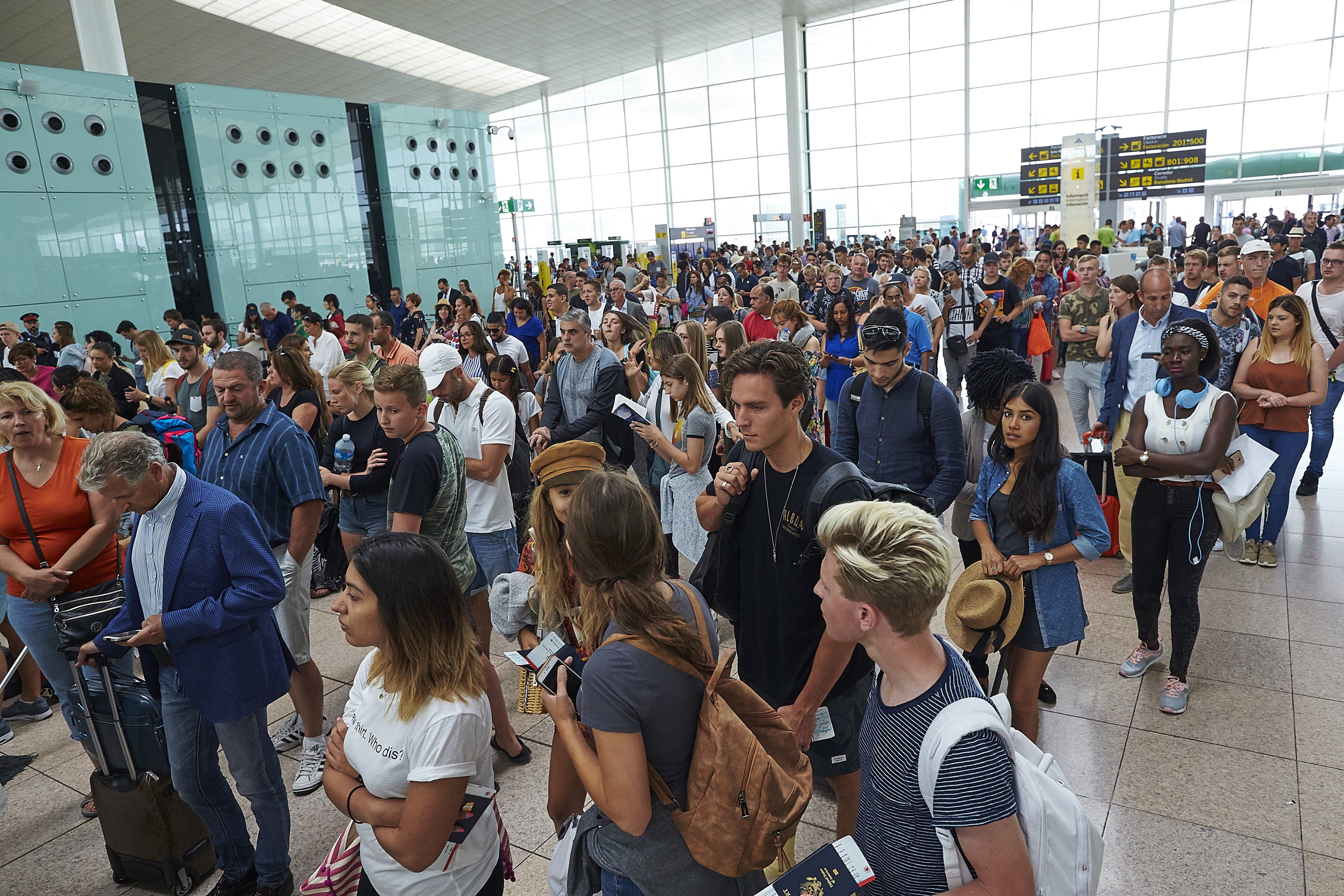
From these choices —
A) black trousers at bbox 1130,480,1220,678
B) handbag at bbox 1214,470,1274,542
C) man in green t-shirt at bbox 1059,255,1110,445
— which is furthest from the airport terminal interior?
handbag at bbox 1214,470,1274,542

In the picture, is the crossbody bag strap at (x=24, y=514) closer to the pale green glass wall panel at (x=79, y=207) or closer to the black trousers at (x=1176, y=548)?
the black trousers at (x=1176, y=548)

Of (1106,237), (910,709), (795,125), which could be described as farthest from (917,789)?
(795,125)

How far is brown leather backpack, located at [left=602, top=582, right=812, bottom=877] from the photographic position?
59.3 inches

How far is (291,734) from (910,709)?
347cm

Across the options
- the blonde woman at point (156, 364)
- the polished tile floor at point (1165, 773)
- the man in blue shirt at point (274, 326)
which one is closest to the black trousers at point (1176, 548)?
the polished tile floor at point (1165, 773)

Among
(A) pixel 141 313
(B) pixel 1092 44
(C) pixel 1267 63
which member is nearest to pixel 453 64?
(A) pixel 141 313

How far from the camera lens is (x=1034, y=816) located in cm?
132

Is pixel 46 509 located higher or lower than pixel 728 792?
higher

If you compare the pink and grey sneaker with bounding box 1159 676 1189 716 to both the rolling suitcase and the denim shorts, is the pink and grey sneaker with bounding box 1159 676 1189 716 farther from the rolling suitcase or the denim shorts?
the denim shorts

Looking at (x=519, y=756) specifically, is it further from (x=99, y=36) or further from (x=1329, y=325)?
(x=99, y=36)

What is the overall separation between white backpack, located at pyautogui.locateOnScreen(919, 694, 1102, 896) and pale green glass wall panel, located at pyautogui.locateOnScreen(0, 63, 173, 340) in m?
14.8

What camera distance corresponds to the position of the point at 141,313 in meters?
13.0

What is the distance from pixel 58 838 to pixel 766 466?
3.43 meters

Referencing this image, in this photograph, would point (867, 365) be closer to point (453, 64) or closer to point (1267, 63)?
point (1267, 63)
